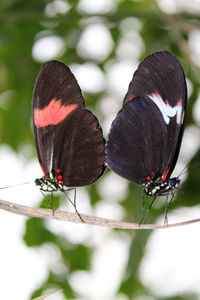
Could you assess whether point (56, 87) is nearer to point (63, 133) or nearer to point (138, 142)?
point (63, 133)

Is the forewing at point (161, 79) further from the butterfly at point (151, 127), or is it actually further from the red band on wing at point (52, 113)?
the red band on wing at point (52, 113)

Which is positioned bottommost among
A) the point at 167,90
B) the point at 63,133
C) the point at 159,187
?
the point at 159,187

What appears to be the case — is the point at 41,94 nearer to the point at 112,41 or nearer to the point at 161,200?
the point at 161,200

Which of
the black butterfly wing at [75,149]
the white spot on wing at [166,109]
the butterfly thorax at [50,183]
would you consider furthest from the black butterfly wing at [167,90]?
the butterfly thorax at [50,183]

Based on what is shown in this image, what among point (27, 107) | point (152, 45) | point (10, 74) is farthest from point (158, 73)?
point (10, 74)

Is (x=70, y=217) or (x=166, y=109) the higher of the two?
(x=166, y=109)

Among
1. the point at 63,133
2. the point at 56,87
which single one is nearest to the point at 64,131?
the point at 63,133

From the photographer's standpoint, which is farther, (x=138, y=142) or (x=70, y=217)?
(x=138, y=142)
